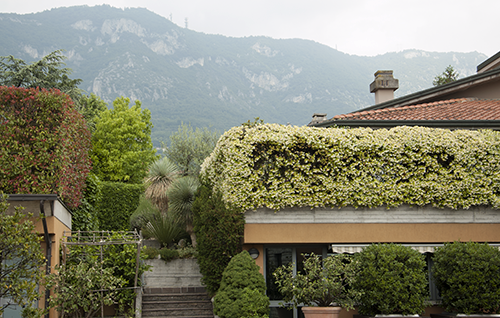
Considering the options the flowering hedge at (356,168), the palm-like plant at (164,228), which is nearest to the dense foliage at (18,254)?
the flowering hedge at (356,168)

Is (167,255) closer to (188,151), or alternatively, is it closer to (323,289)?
(323,289)

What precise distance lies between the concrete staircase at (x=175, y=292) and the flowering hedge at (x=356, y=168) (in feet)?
14.5

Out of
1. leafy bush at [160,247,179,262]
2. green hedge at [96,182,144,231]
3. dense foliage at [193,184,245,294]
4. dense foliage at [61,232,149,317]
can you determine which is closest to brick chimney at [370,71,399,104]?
dense foliage at [193,184,245,294]

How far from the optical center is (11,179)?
32.0ft

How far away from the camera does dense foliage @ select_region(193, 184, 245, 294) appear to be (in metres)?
11.1

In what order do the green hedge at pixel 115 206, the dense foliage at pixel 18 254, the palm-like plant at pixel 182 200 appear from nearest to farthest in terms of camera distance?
the dense foliage at pixel 18 254 < the green hedge at pixel 115 206 < the palm-like plant at pixel 182 200

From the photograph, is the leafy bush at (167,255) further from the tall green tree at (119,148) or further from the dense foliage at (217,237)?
the tall green tree at (119,148)

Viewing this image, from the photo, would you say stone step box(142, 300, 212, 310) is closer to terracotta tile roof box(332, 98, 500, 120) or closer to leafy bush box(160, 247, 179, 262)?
leafy bush box(160, 247, 179, 262)

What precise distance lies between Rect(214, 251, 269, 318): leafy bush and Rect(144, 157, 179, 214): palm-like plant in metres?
12.1

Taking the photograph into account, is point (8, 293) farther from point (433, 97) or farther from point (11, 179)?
point (433, 97)

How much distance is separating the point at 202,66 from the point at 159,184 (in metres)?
121

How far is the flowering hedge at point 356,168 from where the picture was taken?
11398 mm

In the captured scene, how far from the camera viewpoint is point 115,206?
17344 millimetres

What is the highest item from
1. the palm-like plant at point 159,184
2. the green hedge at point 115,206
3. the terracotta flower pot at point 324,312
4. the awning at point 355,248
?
the palm-like plant at point 159,184
